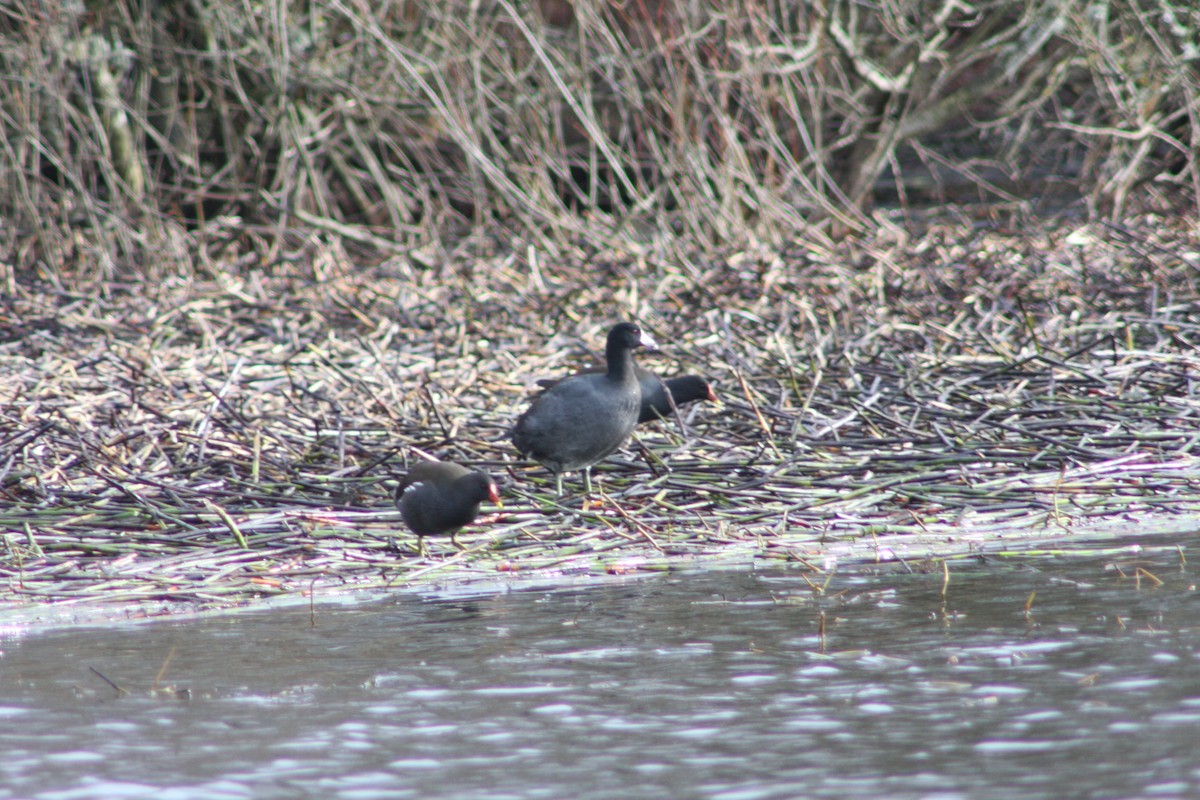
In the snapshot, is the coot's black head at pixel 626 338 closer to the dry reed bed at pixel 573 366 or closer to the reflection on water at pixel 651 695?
the dry reed bed at pixel 573 366

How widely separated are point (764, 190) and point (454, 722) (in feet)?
29.2

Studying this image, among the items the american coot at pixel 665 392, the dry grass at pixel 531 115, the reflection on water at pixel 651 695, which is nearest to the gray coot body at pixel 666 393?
the american coot at pixel 665 392

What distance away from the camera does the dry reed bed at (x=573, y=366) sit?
6.20m

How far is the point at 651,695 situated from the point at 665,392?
3562 millimetres

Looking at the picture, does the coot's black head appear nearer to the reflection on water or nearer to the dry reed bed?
the dry reed bed

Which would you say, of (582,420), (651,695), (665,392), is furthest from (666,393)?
(651,695)

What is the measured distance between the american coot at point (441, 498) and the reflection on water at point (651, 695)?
1.49ft

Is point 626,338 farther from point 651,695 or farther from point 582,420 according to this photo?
point 651,695

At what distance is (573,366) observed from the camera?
9.30m

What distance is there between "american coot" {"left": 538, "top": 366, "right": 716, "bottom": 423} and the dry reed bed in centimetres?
16

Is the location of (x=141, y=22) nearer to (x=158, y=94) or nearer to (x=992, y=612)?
(x=158, y=94)

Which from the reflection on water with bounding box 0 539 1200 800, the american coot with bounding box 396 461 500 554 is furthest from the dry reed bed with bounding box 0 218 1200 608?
the reflection on water with bounding box 0 539 1200 800

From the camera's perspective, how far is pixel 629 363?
7.25 meters

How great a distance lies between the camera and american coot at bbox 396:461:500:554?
19.6 feet
